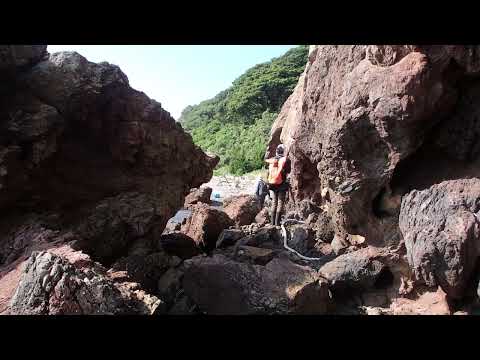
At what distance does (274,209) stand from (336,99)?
3211mm

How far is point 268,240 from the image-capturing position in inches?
324

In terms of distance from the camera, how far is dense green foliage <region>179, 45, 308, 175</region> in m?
33.2

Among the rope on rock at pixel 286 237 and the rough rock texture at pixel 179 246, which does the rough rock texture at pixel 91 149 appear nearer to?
the rough rock texture at pixel 179 246

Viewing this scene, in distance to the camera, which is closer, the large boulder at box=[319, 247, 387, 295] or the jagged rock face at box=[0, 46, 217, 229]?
the jagged rock face at box=[0, 46, 217, 229]

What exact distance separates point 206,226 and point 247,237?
125 centimetres

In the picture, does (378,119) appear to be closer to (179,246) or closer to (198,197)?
(179,246)

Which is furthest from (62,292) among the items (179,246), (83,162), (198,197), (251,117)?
(251,117)

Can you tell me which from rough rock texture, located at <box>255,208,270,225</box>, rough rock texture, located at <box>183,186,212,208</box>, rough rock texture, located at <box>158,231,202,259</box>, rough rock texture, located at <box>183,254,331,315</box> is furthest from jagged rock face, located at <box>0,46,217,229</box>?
rough rock texture, located at <box>183,186,212,208</box>

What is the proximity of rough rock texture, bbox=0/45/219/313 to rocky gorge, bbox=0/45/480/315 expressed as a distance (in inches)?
0.8

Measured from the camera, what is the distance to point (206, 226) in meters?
8.79

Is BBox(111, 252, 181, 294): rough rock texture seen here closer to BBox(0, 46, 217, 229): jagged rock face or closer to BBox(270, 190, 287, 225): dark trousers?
BBox(0, 46, 217, 229): jagged rock face

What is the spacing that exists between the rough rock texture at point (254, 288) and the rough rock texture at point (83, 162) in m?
0.95

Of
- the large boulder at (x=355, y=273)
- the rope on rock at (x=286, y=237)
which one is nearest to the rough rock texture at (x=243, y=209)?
the rope on rock at (x=286, y=237)
